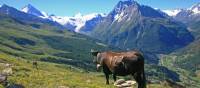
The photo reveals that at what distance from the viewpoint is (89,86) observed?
3934 centimetres

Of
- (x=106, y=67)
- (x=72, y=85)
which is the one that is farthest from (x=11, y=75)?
(x=106, y=67)

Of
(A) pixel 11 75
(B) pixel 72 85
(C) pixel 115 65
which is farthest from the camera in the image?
(A) pixel 11 75

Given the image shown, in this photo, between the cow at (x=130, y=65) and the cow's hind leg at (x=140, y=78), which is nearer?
the cow at (x=130, y=65)

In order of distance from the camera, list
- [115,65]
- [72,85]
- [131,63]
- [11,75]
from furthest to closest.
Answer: [11,75], [72,85], [115,65], [131,63]

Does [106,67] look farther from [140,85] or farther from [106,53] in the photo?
[140,85]

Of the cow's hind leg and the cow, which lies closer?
the cow

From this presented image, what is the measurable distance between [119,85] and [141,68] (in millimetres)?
7698

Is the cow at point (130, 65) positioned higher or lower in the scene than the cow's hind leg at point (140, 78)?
higher

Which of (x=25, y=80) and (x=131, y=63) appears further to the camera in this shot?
(x=25, y=80)

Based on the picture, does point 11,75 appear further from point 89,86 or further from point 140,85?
point 140,85

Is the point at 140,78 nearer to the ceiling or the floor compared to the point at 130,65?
nearer to the floor

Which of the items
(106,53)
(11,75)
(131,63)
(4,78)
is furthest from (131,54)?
(11,75)

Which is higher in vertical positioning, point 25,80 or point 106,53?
point 106,53

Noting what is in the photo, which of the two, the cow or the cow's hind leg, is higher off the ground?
the cow
